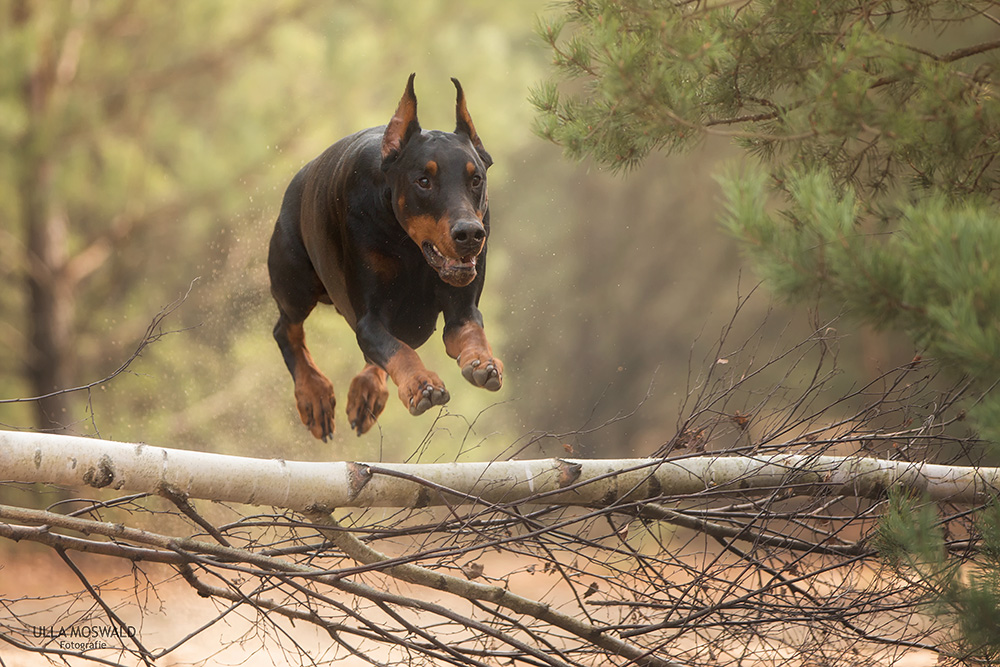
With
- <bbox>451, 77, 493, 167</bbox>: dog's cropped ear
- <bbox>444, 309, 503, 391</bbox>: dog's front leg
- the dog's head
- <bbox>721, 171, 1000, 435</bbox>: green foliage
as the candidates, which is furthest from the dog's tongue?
<bbox>721, 171, 1000, 435</bbox>: green foliage

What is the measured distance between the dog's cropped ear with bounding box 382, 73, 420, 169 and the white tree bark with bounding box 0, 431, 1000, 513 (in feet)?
3.60

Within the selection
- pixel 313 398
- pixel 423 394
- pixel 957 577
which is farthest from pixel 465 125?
pixel 957 577

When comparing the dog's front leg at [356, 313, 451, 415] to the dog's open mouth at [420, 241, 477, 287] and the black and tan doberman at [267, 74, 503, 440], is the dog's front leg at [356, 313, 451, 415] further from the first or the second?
the dog's open mouth at [420, 241, 477, 287]

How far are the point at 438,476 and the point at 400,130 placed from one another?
1195 millimetres

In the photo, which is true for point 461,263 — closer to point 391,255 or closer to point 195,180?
point 391,255

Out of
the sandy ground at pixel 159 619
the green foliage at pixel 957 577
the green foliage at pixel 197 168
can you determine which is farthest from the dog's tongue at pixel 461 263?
the green foliage at pixel 197 168

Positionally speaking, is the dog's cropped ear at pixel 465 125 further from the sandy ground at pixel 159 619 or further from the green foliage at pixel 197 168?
the green foliage at pixel 197 168

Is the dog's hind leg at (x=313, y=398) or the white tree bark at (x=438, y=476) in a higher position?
the dog's hind leg at (x=313, y=398)

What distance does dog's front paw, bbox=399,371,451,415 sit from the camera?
3.12 meters

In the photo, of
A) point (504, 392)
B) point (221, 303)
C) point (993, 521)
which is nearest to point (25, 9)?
point (221, 303)

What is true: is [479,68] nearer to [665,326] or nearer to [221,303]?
[221,303]

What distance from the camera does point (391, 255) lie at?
11.7 feet

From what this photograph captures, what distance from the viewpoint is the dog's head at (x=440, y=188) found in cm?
312

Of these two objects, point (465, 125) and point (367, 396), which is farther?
point (367, 396)
